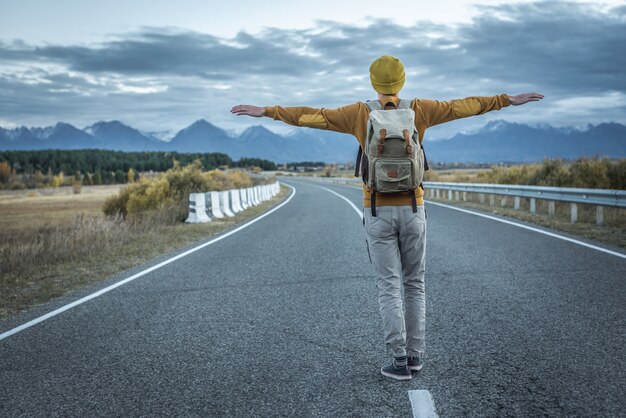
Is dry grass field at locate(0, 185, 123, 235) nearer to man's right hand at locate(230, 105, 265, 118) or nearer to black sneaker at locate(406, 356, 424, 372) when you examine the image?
man's right hand at locate(230, 105, 265, 118)

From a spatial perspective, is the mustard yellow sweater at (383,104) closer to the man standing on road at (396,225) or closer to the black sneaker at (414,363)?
the man standing on road at (396,225)

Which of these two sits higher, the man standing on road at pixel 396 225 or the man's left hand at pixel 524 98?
the man's left hand at pixel 524 98

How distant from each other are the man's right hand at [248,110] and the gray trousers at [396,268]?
3.96 ft

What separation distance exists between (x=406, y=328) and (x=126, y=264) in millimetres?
6953

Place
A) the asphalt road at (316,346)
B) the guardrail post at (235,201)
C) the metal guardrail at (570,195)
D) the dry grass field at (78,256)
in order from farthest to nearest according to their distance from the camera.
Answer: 1. the guardrail post at (235,201)
2. the metal guardrail at (570,195)
3. the dry grass field at (78,256)
4. the asphalt road at (316,346)

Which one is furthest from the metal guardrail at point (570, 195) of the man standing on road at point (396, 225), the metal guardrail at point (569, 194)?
the man standing on road at point (396, 225)

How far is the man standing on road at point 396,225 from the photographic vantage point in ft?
13.2

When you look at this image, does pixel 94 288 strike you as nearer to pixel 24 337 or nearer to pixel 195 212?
pixel 24 337

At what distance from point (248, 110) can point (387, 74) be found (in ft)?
4.06

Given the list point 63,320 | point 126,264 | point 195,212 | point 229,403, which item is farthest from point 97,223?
point 229,403

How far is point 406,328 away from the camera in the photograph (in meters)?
4.24

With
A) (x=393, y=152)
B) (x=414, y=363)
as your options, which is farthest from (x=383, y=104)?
(x=414, y=363)

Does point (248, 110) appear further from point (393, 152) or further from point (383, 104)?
point (393, 152)

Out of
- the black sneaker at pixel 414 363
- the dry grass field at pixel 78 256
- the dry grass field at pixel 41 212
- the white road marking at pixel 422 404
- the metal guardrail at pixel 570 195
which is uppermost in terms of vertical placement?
the metal guardrail at pixel 570 195
